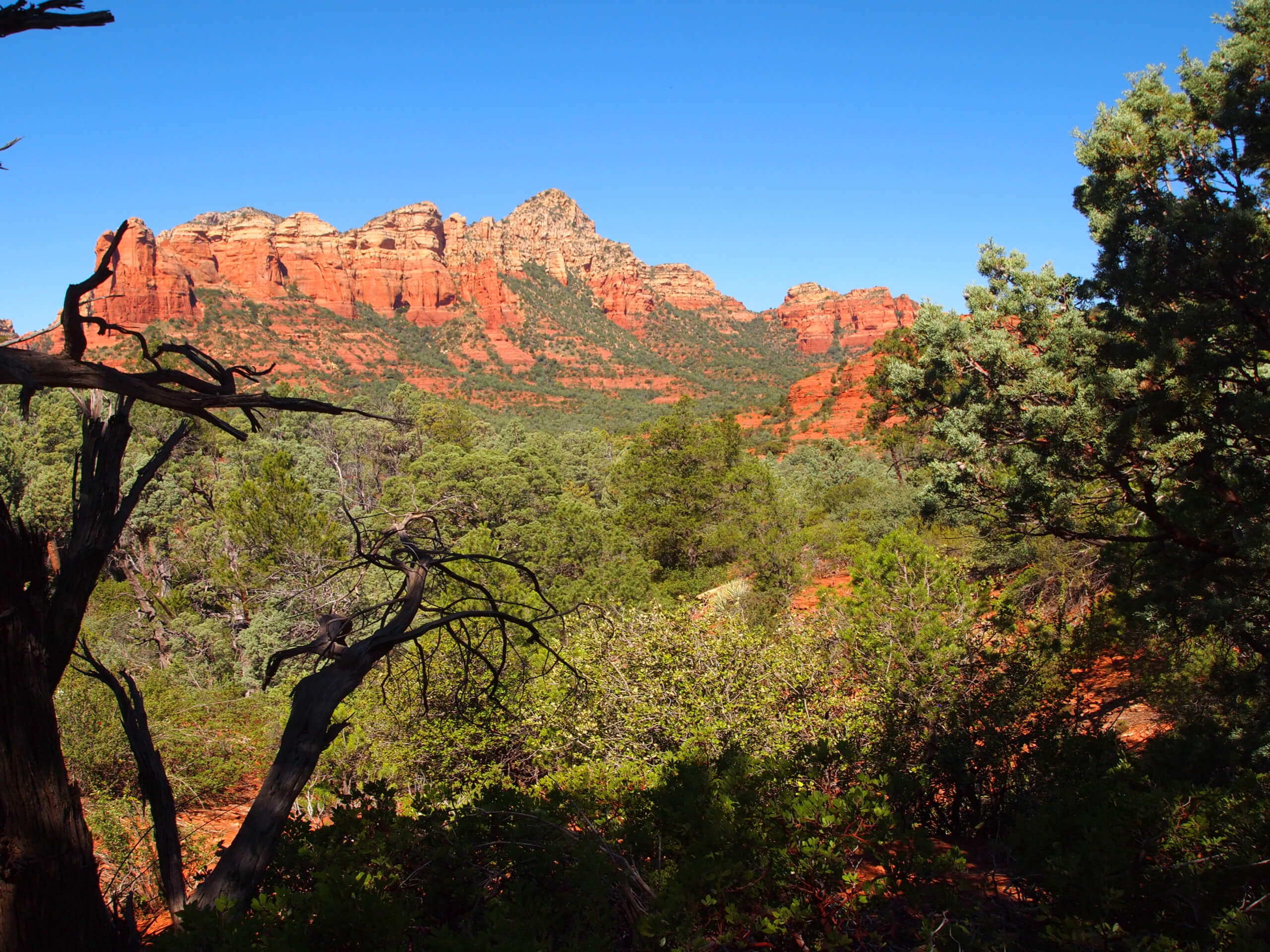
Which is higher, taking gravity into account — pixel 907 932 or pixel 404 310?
pixel 404 310

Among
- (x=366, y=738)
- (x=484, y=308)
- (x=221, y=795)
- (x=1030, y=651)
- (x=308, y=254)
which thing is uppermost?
(x=308, y=254)

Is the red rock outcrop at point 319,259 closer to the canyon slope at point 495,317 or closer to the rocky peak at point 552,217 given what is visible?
the canyon slope at point 495,317

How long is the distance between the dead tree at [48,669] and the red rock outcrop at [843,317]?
466ft

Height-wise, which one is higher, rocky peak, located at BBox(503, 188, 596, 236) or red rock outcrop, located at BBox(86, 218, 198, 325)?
rocky peak, located at BBox(503, 188, 596, 236)

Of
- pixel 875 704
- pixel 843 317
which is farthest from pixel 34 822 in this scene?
pixel 843 317

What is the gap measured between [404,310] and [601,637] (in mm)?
117999

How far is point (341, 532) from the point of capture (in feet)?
68.1

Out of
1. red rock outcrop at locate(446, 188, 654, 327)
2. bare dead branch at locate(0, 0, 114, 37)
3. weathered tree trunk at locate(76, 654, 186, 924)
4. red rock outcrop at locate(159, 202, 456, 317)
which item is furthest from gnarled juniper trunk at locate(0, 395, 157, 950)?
red rock outcrop at locate(446, 188, 654, 327)

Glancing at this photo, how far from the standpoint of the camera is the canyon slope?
281 ft

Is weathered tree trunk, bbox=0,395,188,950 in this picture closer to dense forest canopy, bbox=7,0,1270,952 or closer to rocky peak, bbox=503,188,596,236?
dense forest canopy, bbox=7,0,1270,952

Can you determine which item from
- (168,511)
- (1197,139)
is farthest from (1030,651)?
(168,511)

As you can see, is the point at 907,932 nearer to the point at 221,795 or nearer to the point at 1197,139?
the point at 1197,139

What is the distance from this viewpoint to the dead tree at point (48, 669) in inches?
91.7

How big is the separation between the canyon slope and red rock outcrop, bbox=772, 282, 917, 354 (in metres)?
0.44
